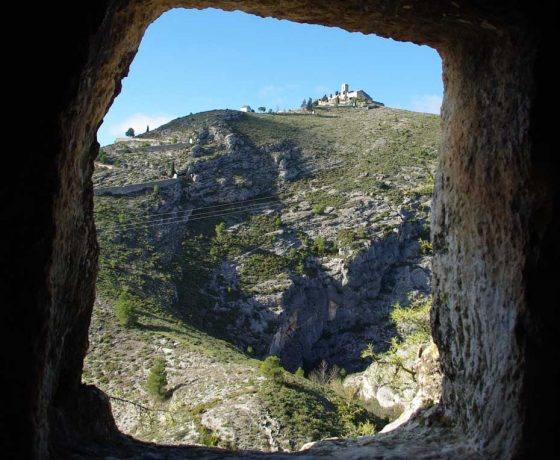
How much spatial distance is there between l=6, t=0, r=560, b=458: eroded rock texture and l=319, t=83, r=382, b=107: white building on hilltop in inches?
4460

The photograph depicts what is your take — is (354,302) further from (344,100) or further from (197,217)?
(344,100)

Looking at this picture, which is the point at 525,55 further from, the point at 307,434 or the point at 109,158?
the point at 109,158

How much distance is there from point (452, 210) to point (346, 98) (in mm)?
127702

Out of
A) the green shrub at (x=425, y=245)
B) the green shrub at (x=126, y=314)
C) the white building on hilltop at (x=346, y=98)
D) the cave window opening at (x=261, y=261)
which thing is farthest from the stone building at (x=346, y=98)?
the green shrub at (x=126, y=314)

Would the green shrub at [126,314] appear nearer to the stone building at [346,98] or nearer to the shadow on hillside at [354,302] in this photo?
the shadow on hillside at [354,302]

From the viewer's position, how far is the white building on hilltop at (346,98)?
391 feet

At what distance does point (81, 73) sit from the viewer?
142 inches

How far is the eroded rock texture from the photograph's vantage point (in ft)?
11.4

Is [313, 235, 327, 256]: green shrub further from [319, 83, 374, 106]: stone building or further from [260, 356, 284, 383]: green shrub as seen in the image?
[319, 83, 374, 106]: stone building

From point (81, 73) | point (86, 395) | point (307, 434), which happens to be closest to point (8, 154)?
point (81, 73)

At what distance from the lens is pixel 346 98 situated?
128750mm

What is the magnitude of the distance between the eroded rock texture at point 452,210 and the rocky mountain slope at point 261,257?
62.2ft

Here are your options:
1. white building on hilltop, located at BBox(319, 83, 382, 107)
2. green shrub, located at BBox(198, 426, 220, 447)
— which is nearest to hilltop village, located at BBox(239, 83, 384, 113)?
white building on hilltop, located at BBox(319, 83, 382, 107)

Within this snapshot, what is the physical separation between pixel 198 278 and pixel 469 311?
4880cm
